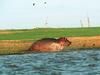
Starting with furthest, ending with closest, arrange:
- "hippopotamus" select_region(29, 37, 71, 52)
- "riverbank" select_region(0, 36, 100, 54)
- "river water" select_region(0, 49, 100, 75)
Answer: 1. "riverbank" select_region(0, 36, 100, 54)
2. "hippopotamus" select_region(29, 37, 71, 52)
3. "river water" select_region(0, 49, 100, 75)

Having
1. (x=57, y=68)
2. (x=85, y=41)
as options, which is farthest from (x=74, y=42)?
(x=57, y=68)

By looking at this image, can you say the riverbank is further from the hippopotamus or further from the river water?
the river water

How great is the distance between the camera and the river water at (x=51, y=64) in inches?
931

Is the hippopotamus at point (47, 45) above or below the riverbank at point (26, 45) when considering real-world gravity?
above

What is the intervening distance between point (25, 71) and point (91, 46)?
18072 millimetres

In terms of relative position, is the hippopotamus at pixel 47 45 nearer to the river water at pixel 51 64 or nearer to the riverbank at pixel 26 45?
the riverbank at pixel 26 45

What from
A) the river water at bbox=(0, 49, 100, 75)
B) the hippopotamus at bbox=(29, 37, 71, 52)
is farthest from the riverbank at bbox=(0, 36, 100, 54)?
the river water at bbox=(0, 49, 100, 75)

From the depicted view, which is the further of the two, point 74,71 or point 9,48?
point 9,48

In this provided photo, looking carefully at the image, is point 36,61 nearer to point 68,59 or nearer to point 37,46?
point 68,59

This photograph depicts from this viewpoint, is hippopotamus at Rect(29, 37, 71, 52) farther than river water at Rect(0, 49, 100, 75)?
Yes

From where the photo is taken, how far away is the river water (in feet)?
77.6

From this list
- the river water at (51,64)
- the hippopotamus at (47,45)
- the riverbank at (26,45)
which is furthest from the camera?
the riverbank at (26,45)

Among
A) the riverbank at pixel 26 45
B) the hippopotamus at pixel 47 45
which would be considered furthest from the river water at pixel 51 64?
the riverbank at pixel 26 45

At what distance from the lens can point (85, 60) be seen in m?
29.8
